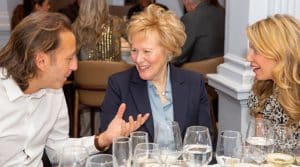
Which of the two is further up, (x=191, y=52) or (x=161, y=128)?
(x=191, y=52)

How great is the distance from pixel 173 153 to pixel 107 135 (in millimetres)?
356

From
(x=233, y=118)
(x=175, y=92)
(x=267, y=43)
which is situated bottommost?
(x=233, y=118)

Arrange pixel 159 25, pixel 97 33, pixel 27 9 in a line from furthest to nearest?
pixel 27 9 < pixel 97 33 < pixel 159 25

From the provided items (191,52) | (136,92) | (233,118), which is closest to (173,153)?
(136,92)

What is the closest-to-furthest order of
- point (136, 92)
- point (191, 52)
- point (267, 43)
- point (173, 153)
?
point (173, 153) < point (267, 43) < point (136, 92) < point (191, 52)

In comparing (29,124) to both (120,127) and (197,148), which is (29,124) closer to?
(120,127)

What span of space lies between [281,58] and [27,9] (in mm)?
4053

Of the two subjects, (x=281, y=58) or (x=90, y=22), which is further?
(x=90, y=22)

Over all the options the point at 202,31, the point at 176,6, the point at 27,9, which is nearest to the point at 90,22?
the point at 202,31

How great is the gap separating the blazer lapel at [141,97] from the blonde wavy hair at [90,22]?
168 cm

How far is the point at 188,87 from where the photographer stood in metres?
2.24

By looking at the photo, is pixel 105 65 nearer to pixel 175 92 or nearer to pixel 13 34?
pixel 175 92

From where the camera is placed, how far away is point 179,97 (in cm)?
221

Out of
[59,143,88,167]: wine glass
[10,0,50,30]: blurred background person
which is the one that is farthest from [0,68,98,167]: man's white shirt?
[10,0,50,30]: blurred background person
